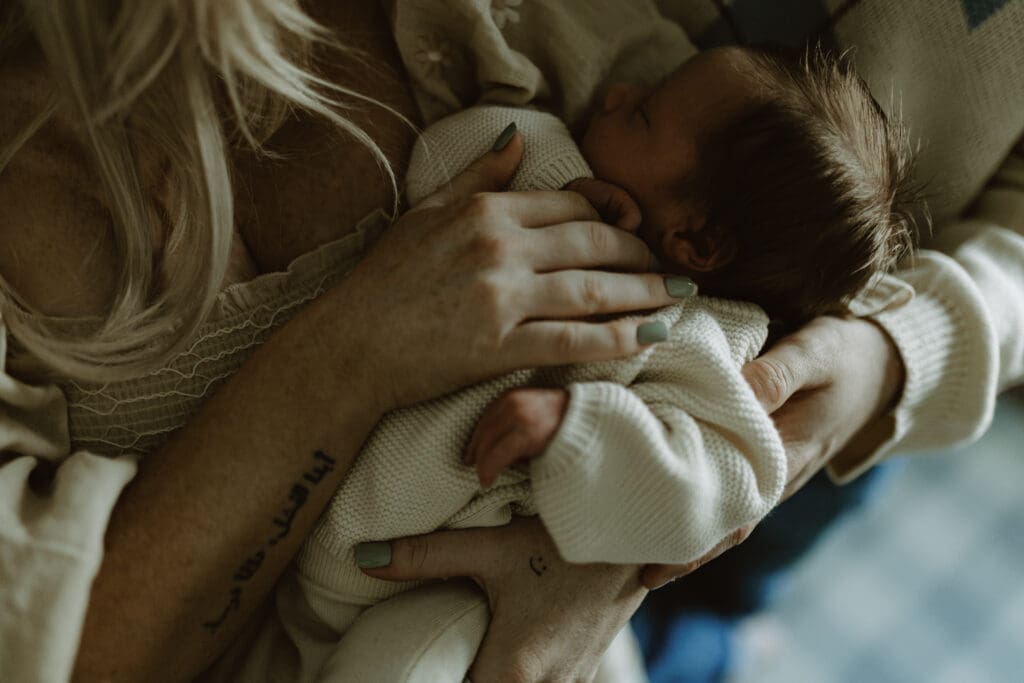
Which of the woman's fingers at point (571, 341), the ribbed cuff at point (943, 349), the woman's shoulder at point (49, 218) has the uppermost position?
the woman's shoulder at point (49, 218)

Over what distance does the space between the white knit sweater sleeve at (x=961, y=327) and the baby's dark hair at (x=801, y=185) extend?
203mm

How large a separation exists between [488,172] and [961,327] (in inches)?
27.8

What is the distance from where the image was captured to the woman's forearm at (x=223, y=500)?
0.79 meters

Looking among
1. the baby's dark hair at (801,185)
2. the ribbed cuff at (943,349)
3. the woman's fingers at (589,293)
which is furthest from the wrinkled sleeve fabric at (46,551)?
the ribbed cuff at (943,349)

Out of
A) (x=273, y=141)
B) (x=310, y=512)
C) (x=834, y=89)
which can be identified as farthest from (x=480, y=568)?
(x=834, y=89)

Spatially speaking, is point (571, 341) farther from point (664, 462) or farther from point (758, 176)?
point (758, 176)

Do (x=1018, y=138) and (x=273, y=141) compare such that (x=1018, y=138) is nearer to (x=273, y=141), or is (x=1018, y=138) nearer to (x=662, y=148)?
(x=662, y=148)

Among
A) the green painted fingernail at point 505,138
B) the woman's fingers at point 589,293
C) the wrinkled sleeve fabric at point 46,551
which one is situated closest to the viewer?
the wrinkled sleeve fabric at point 46,551

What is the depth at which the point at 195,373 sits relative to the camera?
35.1 inches

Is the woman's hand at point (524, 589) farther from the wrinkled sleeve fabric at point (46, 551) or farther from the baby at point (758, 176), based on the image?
the wrinkled sleeve fabric at point (46, 551)

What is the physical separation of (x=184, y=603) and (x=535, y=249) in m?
0.52

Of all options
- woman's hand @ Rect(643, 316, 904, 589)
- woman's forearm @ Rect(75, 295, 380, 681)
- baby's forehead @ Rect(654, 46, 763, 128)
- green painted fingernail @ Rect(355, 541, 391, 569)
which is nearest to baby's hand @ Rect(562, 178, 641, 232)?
baby's forehead @ Rect(654, 46, 763, 128)

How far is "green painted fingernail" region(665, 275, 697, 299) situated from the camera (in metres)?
0.87

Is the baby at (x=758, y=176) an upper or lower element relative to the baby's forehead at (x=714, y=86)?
lower
